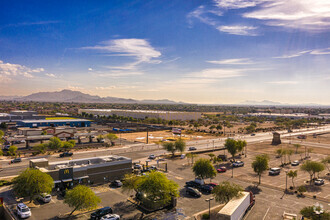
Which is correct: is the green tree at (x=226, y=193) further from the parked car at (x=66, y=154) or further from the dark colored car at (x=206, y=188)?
the parked car at (x=66, y=154)

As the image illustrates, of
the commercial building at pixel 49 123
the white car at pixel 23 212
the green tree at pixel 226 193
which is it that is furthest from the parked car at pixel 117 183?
the commercial building at pixel 49 123

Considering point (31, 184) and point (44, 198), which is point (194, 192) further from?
point (31, 184)

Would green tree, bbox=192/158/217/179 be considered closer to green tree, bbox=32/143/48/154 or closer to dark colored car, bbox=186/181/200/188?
dark colored car, bbox=186/181/200/188

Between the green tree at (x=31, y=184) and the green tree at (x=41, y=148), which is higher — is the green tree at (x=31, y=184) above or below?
above

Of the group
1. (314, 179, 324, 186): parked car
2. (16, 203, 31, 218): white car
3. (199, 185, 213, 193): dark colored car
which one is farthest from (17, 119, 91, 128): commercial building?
(314, 179, 324, 186): parked car

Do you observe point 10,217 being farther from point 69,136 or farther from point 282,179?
point 69,136

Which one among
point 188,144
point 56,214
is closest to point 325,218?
point 56,214
